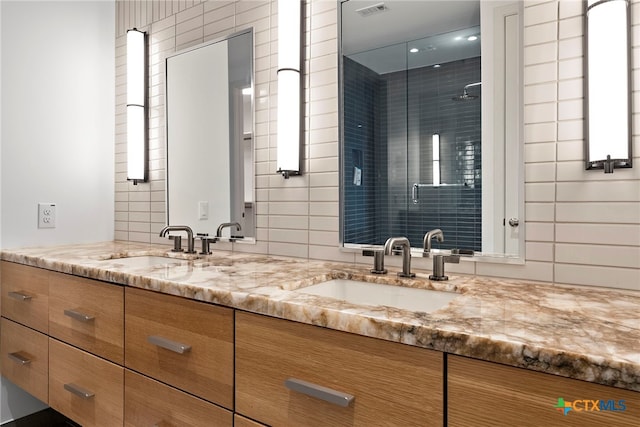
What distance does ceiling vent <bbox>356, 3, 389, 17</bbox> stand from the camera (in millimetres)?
Answer: 1534

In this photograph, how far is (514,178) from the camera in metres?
1.26

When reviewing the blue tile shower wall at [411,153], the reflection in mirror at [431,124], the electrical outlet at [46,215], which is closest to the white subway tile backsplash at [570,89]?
the reflection in mirror at [431,124]

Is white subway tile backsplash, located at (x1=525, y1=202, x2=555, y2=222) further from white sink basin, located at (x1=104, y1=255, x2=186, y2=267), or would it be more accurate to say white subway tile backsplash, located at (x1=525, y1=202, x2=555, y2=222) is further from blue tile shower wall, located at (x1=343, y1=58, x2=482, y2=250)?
white sink basin, located at (x1=104, y1=255, x2=186, y2=267)

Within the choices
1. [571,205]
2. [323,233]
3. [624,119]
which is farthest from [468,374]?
[323,233]

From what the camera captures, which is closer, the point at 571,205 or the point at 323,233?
the point at 571,205

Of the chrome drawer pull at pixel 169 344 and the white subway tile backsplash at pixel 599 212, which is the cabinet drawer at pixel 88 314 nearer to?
the chrome drawer pull at pixel 169 344

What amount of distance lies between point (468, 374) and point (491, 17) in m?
1.09

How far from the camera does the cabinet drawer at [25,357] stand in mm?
1698

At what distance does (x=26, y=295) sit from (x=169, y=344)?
998 mm

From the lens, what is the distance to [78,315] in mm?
1504

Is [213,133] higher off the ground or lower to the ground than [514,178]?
higher

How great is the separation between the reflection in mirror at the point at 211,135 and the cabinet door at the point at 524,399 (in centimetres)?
129

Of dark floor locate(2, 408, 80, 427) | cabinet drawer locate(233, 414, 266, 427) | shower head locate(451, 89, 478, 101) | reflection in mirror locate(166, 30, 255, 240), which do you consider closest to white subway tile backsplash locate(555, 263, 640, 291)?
shower head locate(451, 89, 478, 101)

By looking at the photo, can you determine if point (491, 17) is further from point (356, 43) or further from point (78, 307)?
point (78, 307)
